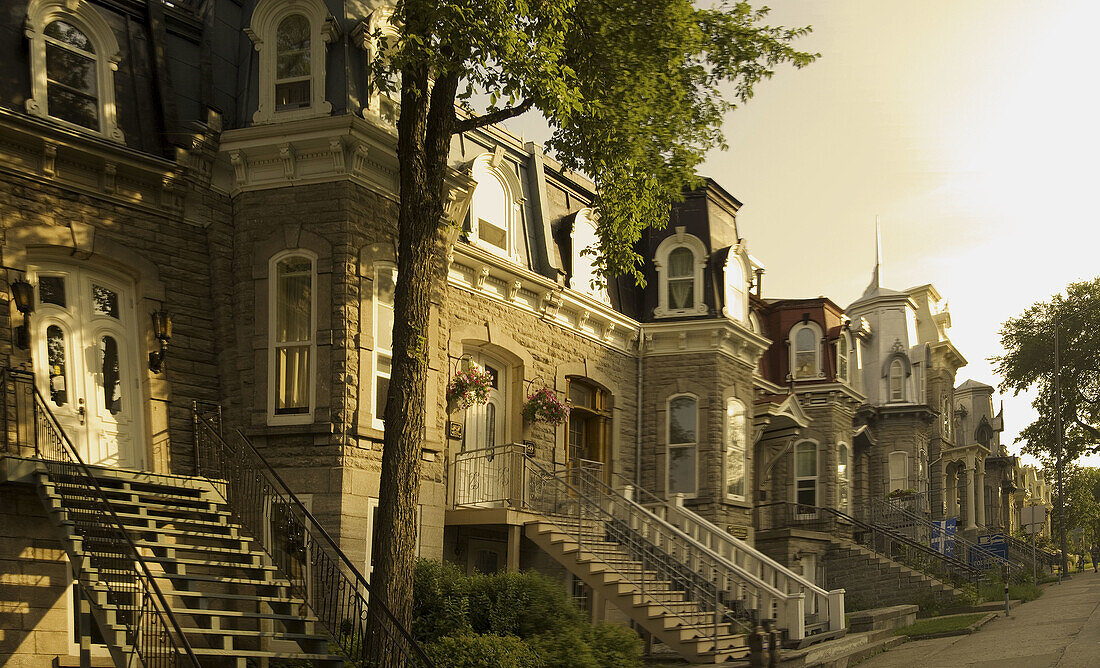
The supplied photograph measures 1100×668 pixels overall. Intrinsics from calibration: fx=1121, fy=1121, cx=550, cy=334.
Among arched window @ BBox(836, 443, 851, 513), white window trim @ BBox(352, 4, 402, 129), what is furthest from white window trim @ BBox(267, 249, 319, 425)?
arched window @ BBox(836, 443, 851, 513)

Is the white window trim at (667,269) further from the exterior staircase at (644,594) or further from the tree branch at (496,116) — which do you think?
the tree branch at (496,116)

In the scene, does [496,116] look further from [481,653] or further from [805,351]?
[805,351]

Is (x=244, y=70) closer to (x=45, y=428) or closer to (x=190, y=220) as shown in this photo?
(x=190, y=220)

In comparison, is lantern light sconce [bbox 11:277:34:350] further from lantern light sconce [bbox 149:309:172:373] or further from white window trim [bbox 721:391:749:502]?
white window trim [bbox 721:391:749:502]

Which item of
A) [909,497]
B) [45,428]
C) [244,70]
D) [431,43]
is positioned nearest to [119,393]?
[45,428]

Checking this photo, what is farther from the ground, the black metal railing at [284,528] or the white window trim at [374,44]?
the white window trim at [374,44]

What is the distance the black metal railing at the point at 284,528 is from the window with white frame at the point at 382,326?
199 centimetres

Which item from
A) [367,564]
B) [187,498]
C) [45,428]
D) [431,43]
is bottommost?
[367,564]

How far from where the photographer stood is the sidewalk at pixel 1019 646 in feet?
50.6

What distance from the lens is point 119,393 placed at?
1496 centimetres

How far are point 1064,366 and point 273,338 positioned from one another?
134 feet

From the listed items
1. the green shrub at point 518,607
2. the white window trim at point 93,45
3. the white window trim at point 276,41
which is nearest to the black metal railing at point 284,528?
the green shrub at point 518,607

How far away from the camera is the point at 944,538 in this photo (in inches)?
1396

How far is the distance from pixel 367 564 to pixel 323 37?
24.7 ft
